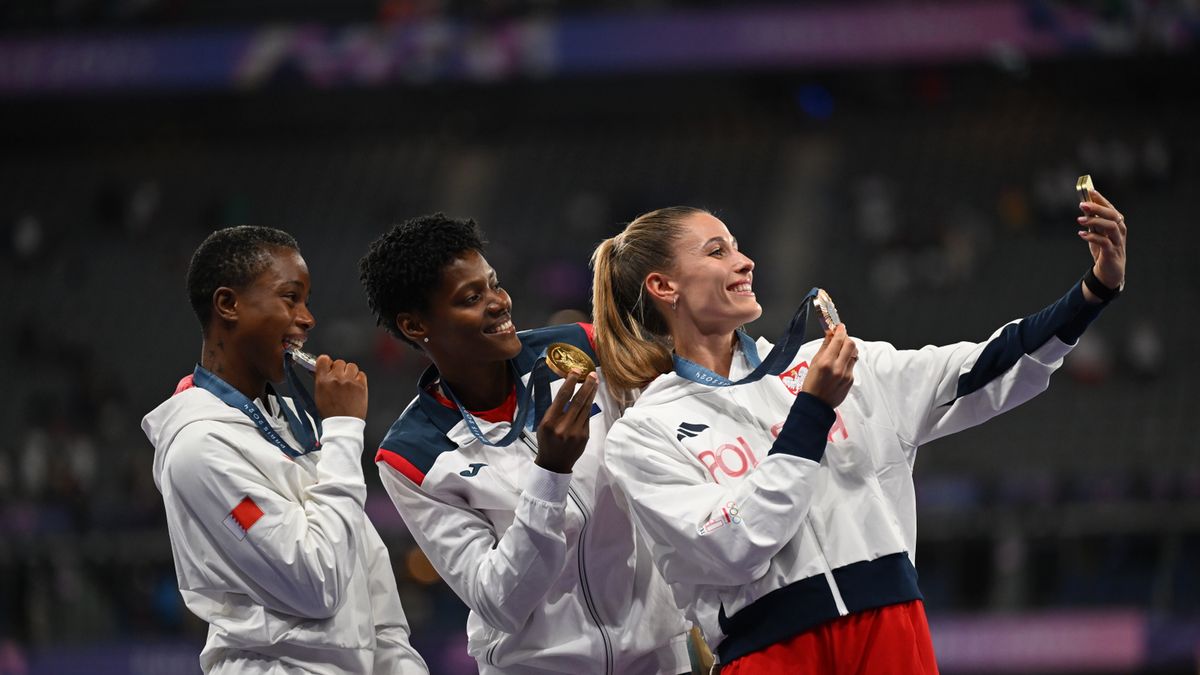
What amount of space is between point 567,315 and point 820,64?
50.3ft

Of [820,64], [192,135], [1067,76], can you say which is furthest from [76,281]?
[1067,76]

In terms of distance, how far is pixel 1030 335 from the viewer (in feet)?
11.3

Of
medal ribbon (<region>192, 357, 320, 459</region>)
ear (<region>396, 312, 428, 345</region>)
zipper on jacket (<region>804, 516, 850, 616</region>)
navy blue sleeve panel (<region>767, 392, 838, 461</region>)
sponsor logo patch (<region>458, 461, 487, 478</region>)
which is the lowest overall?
zipper on jacket (<region>804, 516, 850, 616</region>)

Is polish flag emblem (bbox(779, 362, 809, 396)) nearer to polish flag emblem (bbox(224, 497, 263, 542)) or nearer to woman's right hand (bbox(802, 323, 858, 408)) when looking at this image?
woman's right hand (bbox(802, 323, 858, 408))

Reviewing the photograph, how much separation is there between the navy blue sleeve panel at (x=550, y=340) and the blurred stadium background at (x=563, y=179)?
26.8 ft

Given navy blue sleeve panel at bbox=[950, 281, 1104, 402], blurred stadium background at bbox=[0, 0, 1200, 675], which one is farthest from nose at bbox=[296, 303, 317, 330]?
blurred stadium background at bbox=[0, 0, 1200, 675]

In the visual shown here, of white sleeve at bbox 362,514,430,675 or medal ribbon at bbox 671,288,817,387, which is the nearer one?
medal ribbon at bbox 671,288,817,387

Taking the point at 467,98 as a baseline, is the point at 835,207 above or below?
below

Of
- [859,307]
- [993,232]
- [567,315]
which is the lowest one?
[567,315]

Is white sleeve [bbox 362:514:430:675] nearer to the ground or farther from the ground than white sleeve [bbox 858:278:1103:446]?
nearer to the ground

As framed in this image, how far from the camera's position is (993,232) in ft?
62.4

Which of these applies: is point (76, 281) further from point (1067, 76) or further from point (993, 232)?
point (1067, 76)

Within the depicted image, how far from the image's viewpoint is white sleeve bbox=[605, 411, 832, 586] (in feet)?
10.4

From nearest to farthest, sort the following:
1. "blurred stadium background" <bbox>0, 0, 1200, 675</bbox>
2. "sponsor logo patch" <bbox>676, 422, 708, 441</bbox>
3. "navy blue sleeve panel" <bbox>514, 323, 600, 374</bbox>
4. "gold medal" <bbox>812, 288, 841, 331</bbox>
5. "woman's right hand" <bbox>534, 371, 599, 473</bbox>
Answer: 1. "woman's right hand" <bbox>534, 371, 599, 473</bbox>
2. "gold medal" <bbox>812, 288, 841, 331</bbox>
3. "sponsor logo patch" <bbox>676, 422, 708, 441</bbox>
4. "navy blue sleeve panel" <bbox>514, 323, 600, 374</bbox>
5. "blurred stadium background" <bbox>0, 0, 1200, 675</bbox>
